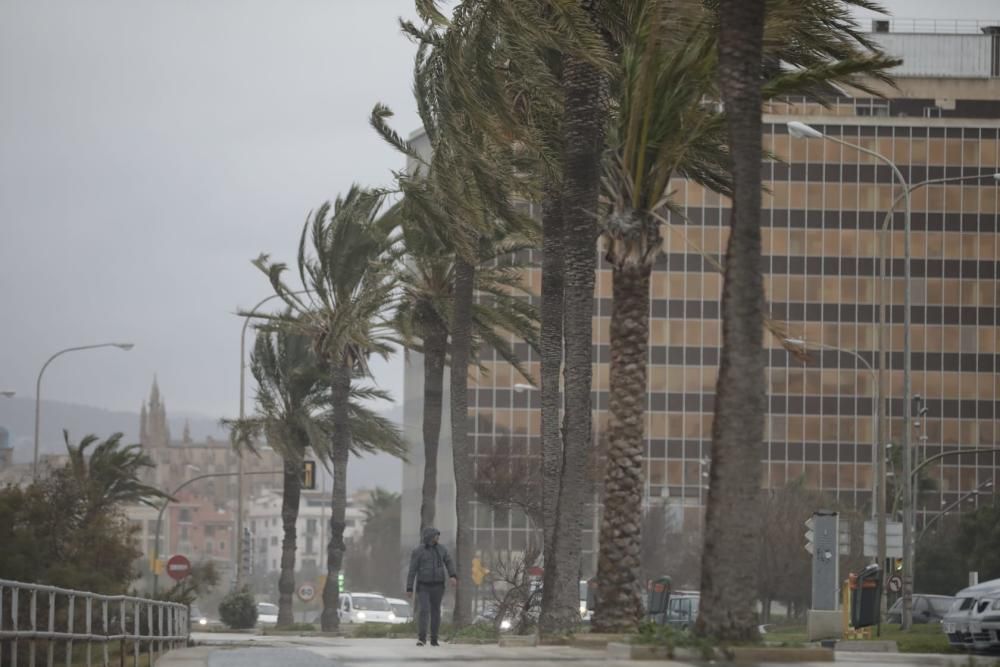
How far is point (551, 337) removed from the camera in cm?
3105

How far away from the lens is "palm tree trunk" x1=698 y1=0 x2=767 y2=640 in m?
16.6

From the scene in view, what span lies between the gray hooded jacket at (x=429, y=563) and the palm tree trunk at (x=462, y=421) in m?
12.9

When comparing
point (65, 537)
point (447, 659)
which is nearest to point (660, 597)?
point (65, 537)

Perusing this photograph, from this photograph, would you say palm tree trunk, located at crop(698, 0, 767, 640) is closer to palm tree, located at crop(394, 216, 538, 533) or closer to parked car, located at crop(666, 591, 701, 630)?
palm tree, located at crop(394, 216, 538, 533)

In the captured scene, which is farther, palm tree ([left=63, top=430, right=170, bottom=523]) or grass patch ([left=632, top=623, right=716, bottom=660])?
palm tree ([left=63, top=430, right=170, bottom=523])

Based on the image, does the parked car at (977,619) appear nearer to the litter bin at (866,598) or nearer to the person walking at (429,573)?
the litter bin at (866,598)

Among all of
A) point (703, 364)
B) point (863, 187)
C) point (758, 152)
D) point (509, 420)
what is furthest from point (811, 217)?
point (758, 152)

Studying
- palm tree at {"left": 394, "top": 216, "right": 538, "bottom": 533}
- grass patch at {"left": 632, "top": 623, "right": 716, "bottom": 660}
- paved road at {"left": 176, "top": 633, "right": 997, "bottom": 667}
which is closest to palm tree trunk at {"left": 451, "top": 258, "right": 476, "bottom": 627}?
palm tree at {"left": 394, "top": 216, "right": 538, "bottom": 533}

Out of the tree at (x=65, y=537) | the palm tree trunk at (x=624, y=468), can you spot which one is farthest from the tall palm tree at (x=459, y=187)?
the tree at (x=65, y=537)

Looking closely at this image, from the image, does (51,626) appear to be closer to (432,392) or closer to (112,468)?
(432,392)

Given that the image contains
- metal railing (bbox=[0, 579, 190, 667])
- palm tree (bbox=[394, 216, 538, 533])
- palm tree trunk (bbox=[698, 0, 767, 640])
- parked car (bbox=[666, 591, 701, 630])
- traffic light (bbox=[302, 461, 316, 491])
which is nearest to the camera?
metal railing (bbox=[0, 579, 190, 667])

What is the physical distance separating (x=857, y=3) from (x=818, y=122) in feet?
260

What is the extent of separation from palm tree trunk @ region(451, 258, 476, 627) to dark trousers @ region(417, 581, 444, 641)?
41.7 feet

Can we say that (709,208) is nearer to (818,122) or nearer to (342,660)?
(818,122)
